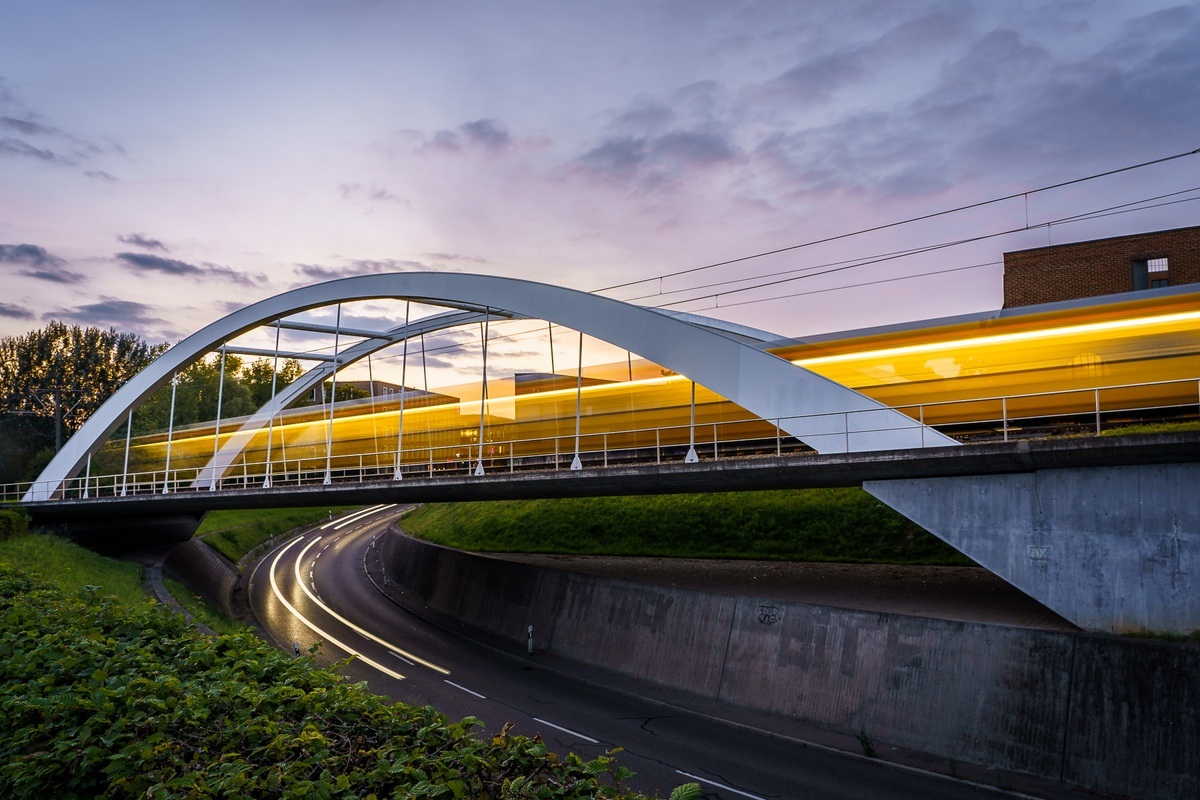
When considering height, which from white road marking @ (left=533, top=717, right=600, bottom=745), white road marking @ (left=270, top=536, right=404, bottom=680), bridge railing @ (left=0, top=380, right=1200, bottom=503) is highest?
bridge railing @ (left=0, top=380, right=1200, bottom=503)

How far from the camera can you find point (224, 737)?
201 inches

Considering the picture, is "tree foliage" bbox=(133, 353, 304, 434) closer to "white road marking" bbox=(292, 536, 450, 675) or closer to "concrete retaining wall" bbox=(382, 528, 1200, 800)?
"white road marking" bbox=(292, 536, 450, 675)

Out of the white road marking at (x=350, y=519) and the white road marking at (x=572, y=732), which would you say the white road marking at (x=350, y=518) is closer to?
the white road marking at (x=350, y=519)

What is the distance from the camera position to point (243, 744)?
16.9 feet

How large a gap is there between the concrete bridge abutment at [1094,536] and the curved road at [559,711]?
336 centimetres

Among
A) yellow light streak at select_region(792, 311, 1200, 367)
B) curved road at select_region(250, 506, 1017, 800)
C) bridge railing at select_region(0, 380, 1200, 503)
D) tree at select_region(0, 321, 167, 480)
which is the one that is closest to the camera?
curved road at select_region(250, 506, 1017, 800)

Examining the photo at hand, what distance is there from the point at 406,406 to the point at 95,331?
64293mm

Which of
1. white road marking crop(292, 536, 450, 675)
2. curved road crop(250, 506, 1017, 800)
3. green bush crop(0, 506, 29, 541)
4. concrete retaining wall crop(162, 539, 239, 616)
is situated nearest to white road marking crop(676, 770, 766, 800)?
curved road crop(250, 506, 1017, 800)

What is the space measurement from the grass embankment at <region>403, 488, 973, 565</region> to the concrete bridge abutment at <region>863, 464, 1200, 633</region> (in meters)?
7.49

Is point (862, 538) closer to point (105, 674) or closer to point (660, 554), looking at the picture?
point (660, 554)

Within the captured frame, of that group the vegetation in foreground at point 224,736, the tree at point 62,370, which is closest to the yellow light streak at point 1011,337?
the vegetation in foreground at point 224,736

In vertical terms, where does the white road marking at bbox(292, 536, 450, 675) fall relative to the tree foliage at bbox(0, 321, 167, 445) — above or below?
below

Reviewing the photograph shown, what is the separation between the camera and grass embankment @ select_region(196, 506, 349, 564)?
44.6 meters

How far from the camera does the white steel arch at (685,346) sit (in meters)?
15.6
